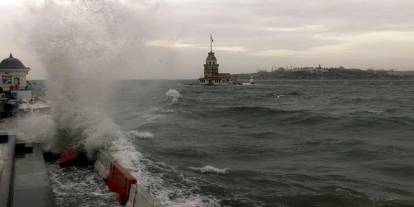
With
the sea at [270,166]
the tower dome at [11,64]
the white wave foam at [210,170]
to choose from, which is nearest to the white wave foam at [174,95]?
the tower dome at [11,64]

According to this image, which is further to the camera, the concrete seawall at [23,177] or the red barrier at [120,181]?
the red barrier at [120,181]

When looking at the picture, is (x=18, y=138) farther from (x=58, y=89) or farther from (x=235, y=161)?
(x=235, y=161)

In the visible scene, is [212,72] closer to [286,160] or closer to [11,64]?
[11,64]

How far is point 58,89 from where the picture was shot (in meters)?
12.8

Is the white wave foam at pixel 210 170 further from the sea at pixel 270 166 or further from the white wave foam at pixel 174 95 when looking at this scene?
the white wave foam at pixel 174 95

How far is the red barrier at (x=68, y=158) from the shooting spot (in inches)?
390

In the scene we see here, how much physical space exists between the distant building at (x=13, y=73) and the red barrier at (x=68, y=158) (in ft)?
56.4

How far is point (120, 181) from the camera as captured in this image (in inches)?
298

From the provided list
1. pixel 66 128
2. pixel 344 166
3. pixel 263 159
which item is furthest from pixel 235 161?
pixel 66 128

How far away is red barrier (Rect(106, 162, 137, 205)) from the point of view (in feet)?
23.2

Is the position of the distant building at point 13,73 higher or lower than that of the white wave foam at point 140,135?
higher

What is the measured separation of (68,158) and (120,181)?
3.01 m

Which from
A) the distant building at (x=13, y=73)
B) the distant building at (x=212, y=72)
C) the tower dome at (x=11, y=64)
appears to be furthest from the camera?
the distant building at (x=212, y=72)

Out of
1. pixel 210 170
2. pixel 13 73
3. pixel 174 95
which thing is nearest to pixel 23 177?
pixel 210 170
